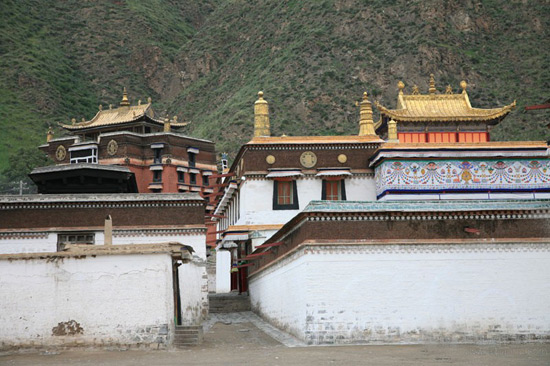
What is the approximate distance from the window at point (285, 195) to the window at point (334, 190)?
48.9 inches

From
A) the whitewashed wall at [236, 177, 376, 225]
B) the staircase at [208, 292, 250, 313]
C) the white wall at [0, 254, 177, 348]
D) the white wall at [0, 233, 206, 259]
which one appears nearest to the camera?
the white wall at [0, 254, 177, 348]

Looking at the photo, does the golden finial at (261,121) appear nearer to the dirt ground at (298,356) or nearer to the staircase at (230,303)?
the staircase at (230,303)

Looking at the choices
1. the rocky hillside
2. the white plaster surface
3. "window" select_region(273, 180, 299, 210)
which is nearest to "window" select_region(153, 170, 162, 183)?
the rocky hillside

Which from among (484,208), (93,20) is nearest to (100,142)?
(484,208)

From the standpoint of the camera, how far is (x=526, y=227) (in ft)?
74.3

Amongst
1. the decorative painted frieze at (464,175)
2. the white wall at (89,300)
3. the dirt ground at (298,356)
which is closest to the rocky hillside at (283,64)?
the decorative painted frieze at (464,175)

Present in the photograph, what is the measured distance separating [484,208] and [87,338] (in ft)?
36.9

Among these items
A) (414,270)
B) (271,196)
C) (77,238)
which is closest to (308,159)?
(271,196)

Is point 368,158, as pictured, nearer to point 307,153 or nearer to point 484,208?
point 307,153

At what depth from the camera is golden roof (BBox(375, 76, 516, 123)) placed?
39.2 metres

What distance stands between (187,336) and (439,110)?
74.0 feet

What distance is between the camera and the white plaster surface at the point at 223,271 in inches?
1692

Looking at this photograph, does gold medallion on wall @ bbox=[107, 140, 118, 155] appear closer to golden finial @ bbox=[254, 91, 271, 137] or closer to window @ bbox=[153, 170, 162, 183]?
window @ bbox=[153, 170, 162, 183]

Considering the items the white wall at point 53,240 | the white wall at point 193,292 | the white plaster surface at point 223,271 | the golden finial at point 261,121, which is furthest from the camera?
the white plaster surface at point 223,271
